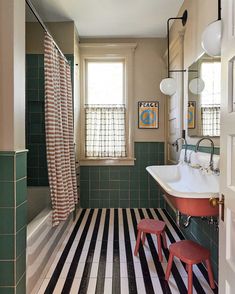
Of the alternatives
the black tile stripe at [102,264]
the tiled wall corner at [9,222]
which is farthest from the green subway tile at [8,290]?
the black tile stripe at [102,264]

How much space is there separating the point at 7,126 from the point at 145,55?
2889 mm

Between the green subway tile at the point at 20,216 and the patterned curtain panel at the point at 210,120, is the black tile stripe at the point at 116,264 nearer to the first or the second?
the green subway tile at the point at 20,216

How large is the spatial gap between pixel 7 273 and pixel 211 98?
6.44 ft

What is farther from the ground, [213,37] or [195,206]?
[213,37]

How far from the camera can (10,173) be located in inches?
56.6

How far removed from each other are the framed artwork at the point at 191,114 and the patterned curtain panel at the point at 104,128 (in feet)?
4.53

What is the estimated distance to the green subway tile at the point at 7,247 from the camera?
1.44 metres

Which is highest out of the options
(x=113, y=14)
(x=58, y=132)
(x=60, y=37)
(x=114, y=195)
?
(x=113, y=14)

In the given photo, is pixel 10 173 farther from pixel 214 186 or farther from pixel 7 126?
pixel 214 186

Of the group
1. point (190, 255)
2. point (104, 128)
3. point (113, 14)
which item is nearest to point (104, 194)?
point (104, 128)

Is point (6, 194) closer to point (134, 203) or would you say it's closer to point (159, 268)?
point (159, 268)

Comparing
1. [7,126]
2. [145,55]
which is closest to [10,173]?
[7,126]

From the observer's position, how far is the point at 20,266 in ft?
→ 4.97

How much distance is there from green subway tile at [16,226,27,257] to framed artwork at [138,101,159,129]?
2.60 metres
